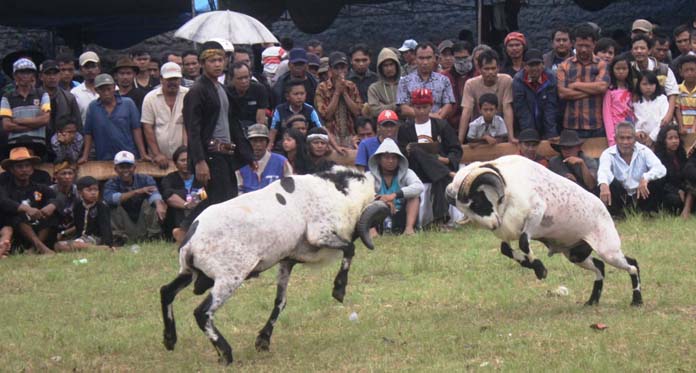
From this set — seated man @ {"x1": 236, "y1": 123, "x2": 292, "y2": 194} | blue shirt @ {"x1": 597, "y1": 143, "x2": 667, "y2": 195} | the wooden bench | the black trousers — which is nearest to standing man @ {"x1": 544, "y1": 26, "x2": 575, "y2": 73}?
the wooden bench

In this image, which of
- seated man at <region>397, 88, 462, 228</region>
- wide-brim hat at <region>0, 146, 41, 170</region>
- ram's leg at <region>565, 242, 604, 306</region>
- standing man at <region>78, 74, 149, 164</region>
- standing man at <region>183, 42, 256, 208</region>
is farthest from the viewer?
standing man at <region>78, 74, 149, 164</region>

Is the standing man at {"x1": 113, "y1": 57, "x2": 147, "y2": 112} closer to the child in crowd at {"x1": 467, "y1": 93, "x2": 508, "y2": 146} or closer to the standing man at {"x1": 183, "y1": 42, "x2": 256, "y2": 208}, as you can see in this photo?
the standing man at {"x1": 183, "y1": 42, "x2": 256, "y2": 208}

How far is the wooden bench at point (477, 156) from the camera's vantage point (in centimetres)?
1472

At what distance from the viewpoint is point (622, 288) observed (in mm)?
10797

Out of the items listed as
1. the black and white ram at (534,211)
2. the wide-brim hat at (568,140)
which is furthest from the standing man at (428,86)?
the black and white ram at (534,211)

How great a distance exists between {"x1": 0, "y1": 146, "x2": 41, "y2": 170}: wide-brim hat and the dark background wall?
8036 mm

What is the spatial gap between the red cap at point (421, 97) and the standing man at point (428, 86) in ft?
1.00

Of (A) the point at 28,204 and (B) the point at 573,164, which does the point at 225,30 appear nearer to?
(A) the point at 28,204

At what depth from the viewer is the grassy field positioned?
856 centimetres

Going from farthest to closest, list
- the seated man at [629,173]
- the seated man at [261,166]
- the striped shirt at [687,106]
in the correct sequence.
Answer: the striped shirt at [687,106]
the seated man at [629,173]
the seated man at [261,166]

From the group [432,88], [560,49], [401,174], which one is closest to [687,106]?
[560,49]

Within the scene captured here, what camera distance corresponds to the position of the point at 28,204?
1409cm

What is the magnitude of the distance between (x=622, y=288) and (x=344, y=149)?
5162 mm

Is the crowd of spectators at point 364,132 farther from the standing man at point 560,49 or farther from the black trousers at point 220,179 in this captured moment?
the black trousers at point 220,179
